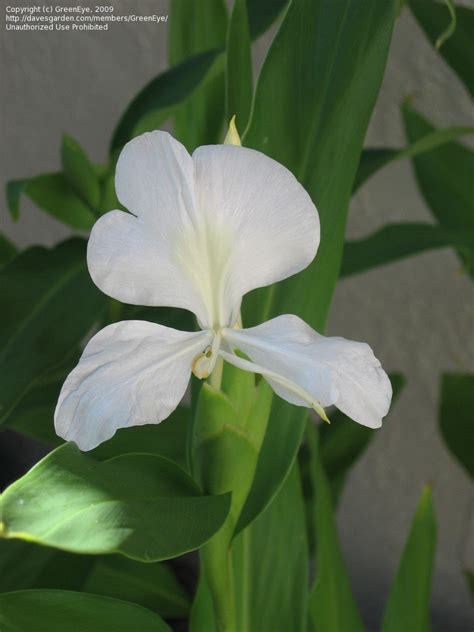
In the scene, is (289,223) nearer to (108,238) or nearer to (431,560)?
(108,238)

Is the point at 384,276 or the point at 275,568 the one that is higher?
the point at 275,568

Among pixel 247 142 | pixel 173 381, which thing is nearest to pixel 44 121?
pixel 247 142

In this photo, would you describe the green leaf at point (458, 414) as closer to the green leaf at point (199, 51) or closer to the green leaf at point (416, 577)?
the green leaf at point (416, 577)

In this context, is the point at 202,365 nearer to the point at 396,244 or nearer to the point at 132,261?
the point at 132,261

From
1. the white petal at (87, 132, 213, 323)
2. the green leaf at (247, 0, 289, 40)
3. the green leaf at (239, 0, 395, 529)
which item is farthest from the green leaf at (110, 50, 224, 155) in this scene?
the white petal at (87, 132, 213, 323)

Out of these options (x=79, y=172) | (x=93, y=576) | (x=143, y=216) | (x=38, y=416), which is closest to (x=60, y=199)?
(x=79, y=172)

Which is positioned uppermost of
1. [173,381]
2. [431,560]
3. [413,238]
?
[173,381]

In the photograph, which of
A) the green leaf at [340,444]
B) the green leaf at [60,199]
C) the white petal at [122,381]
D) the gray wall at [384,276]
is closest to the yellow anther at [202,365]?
the white petal at [122,381]
